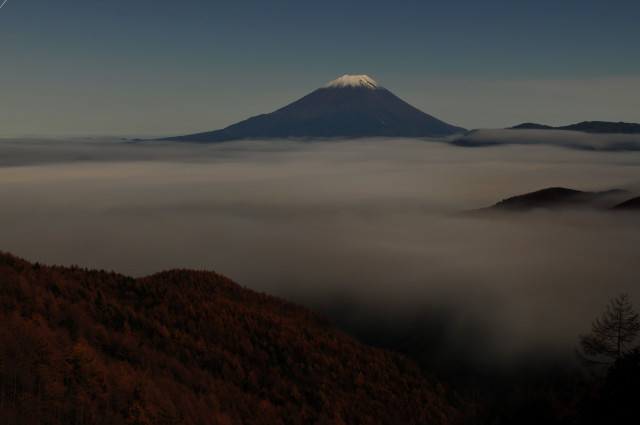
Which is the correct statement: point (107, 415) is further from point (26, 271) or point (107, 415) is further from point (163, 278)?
point (163, 278)

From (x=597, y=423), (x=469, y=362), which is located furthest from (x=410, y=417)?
(x=469, y=362)

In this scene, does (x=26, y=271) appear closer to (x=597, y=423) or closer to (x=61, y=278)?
(x=61, y=278)

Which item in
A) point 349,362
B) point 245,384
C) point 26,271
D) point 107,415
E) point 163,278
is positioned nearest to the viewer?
point 107,415

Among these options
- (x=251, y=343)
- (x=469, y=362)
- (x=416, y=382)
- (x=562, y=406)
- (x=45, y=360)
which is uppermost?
(x=45, y=360)

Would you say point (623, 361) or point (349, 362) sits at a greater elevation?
point (623, 361)

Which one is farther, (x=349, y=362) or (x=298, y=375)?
(x=349, y=362)

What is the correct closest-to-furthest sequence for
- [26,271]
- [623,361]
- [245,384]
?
1. [623,361]
2. [245,384]
3. [26,271]

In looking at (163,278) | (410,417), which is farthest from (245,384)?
(163,278)
